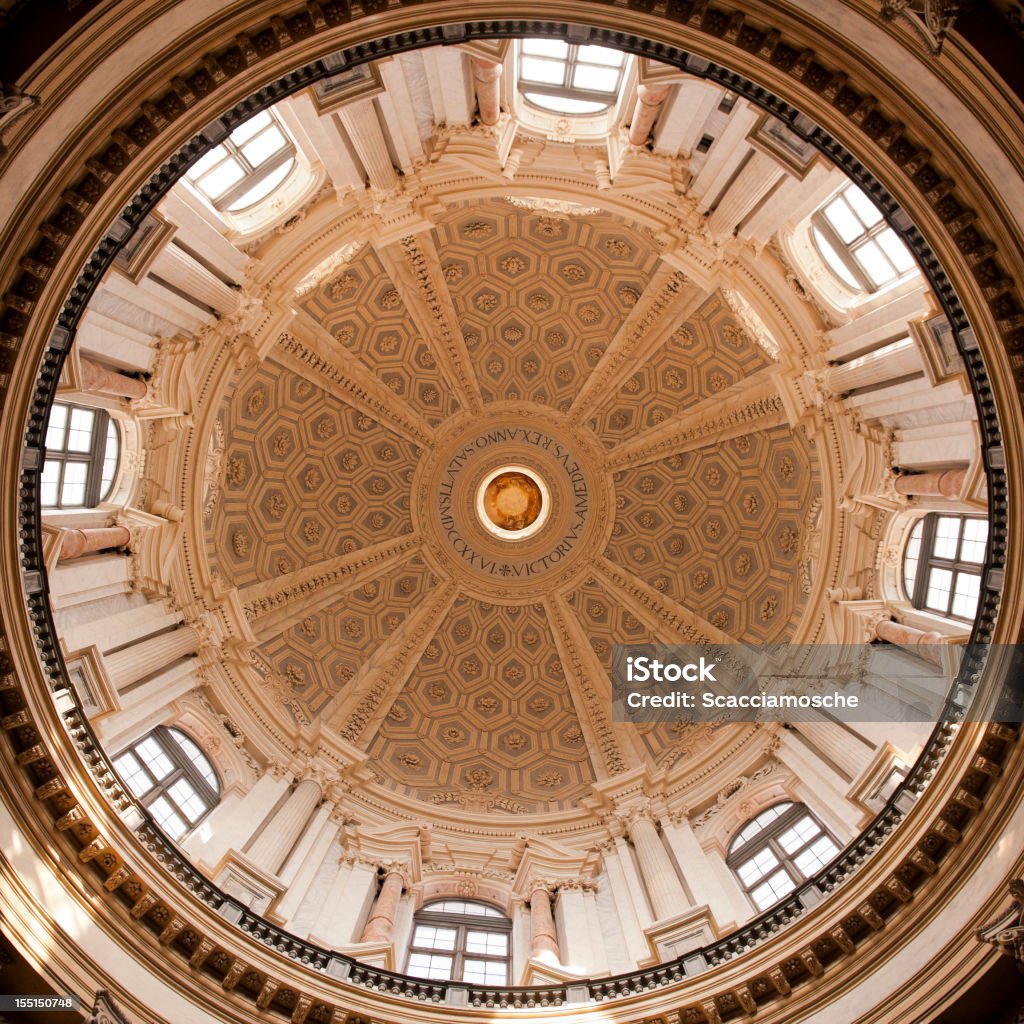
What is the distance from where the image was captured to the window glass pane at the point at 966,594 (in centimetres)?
1841

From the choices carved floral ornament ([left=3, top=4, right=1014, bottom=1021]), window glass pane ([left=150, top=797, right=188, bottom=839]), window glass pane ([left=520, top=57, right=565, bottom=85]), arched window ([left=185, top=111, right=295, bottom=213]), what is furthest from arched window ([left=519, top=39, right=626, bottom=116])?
window glass pane ([left=150, top=797, right=188, bottom=839])

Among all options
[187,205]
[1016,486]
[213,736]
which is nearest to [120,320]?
[187,205]

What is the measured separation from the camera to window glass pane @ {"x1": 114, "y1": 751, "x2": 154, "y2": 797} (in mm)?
19516

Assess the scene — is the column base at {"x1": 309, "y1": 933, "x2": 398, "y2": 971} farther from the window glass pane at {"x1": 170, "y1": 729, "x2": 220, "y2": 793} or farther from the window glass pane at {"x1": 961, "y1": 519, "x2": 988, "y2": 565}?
the window glass pane at {"x1": 961, "y1": 519, "x2": 988, "y2": 565}

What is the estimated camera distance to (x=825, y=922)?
14234 millimetres

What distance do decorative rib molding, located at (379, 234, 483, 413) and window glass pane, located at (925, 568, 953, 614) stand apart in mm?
17420

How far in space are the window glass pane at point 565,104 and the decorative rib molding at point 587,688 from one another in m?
17.7

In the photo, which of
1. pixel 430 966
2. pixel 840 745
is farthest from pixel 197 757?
pixel 840 745

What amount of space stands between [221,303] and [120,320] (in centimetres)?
293

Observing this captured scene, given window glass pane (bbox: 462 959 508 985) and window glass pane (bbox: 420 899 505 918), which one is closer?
window glass pane (bbox: 462 959 508 985)

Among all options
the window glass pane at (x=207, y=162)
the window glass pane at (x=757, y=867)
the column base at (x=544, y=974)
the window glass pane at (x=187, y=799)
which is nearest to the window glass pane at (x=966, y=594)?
the window glass pane at (x=757, y=867)

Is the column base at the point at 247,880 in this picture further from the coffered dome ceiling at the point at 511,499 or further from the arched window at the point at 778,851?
the arched window at the point at 778,851

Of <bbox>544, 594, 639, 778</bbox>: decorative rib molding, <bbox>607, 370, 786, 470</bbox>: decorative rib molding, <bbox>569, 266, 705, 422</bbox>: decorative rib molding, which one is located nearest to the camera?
<bbox>544, 594, 639, 778</bbox>: decorative rib molding

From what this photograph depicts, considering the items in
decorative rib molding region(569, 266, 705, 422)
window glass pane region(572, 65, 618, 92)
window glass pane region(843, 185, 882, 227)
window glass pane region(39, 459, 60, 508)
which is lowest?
window glass pane region(39, 459, 60, 508)
